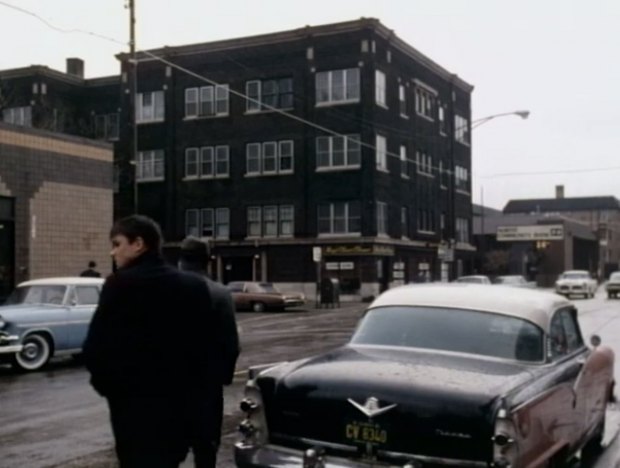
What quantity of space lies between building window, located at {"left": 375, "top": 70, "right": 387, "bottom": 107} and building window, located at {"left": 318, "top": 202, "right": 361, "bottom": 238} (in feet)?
19.5

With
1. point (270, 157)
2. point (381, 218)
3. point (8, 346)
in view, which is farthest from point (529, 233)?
point (8, 346)

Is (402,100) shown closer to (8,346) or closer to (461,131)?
(461,131)

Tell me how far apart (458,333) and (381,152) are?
3885 centimetres

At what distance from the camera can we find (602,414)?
8.16 meters

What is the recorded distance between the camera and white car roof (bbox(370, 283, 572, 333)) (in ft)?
21.2

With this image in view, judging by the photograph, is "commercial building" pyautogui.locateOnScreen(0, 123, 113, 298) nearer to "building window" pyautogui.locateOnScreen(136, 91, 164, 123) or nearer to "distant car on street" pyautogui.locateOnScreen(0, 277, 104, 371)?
"distant car on street" pyautogui.locateOnScreen(0, 277, 104, 371)

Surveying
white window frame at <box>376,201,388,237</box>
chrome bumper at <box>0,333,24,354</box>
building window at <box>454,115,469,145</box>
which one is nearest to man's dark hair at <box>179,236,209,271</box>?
chrome bumper at <box>0,333,24,354</box>

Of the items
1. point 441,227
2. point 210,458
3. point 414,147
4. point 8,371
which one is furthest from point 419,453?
point 441,227

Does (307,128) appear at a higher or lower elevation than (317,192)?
higher

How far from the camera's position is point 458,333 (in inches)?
250

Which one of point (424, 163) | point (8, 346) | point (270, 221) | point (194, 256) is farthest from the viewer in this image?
point (424, 163)

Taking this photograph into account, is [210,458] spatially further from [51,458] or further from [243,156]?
[243,156]

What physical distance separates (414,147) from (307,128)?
26.1ft

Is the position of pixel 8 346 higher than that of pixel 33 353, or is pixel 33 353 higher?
pixel 8 346
